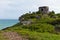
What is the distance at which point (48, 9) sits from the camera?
64.0 m

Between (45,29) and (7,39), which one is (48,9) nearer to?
(45,29)

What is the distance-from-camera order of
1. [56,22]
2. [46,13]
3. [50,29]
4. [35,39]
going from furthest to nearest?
[46,13], [56,22], [50,29], [35,39]

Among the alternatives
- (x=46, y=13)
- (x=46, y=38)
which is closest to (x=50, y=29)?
(x=46, y=38)

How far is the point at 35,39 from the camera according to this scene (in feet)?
93.3

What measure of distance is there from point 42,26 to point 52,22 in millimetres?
5258

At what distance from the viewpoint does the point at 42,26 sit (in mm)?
42500

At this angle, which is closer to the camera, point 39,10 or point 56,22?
point 56,22

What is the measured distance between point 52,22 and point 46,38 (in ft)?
58.2

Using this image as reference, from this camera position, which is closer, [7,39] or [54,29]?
[7,39]

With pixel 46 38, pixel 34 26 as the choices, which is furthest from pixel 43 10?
pixel 46 38

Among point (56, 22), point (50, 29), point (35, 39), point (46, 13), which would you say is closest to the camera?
point (35, 39)

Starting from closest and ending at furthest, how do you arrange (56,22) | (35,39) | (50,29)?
(35,39)
(50,29)
(56,22)

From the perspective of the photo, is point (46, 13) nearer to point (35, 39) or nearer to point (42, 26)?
point (42, 26)

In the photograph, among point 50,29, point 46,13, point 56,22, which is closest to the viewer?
point 50,29
